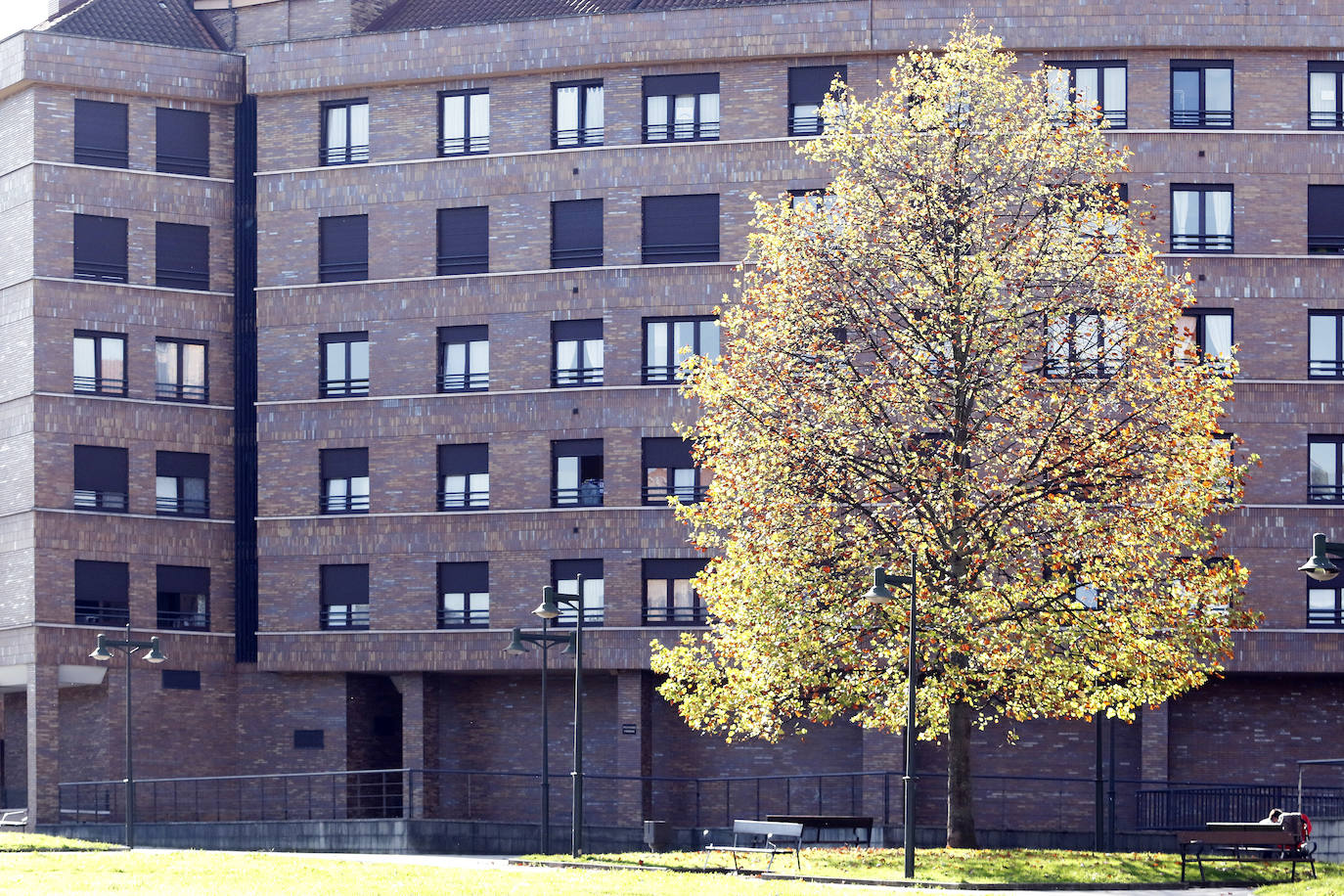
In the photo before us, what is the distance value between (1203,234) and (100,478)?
24.4 metres

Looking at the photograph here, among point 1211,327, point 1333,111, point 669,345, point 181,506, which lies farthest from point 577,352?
point 1333,111

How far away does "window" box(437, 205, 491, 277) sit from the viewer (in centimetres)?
4903

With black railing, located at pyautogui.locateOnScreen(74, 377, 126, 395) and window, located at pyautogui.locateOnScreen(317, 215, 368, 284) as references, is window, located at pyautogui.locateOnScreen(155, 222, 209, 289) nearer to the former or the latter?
black railing, located at pyautogui.locateOnScreen(74, 377, 126, 395)

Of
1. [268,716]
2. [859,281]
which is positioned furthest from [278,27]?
[859,281]

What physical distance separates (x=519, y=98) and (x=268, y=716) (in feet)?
49.1

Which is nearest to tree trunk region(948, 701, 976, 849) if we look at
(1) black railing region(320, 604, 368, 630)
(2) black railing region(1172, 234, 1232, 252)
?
(2) black railing region(1172, 234, 1232, 252)

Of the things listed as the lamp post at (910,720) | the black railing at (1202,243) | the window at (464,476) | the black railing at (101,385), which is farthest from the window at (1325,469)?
the black railing at (101,385)

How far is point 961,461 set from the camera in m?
32.0

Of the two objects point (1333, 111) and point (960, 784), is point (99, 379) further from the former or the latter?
point (1333, 111)

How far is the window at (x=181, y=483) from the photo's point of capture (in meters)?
50.3

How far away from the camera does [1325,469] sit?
4572 cm

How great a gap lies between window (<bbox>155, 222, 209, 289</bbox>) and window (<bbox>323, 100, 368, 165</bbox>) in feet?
11.8

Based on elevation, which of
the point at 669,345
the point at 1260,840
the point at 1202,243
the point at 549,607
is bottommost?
the point at 1260,840

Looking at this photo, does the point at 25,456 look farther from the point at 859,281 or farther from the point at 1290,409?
the point at 1290,409
